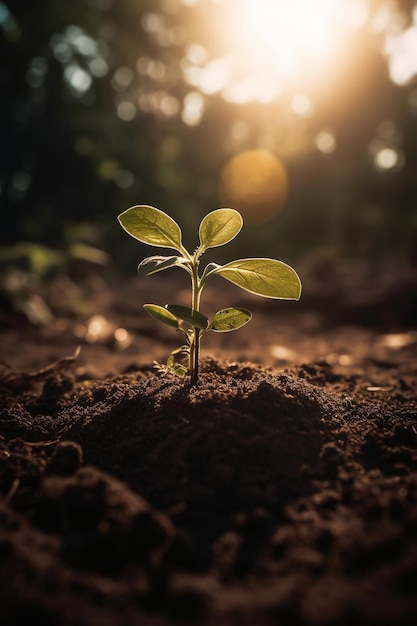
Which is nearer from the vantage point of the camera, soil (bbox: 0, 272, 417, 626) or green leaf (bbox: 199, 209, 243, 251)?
soil (bbox: 0, 272, 417, 626)

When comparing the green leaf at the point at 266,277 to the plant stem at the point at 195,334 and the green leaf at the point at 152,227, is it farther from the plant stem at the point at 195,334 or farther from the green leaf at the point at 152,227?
the green leaf at the point at 152,227

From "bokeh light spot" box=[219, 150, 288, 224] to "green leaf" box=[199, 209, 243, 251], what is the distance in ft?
58.6

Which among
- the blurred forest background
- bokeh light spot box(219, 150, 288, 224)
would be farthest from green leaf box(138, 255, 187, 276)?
bokeh light spot box(219, 150, 288, 224)

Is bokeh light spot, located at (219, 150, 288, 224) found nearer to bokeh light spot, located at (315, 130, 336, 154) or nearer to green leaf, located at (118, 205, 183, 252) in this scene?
bokeh light spot, located at (315, 130, 336, 154)

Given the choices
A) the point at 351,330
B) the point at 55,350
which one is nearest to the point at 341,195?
the point at 351,330

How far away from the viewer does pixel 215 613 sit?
33.4 inches

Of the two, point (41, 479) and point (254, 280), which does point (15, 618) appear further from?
point (254, 280)

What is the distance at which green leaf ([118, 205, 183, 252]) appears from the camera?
158cm

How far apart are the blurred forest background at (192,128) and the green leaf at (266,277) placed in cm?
940

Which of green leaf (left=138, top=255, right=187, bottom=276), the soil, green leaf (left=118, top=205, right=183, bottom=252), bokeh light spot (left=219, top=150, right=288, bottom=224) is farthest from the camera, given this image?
bokeh light spot (left=219, top=150, right=288, bottom=224)

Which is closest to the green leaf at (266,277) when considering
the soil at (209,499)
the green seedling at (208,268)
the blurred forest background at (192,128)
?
the green seedling at (208,268)

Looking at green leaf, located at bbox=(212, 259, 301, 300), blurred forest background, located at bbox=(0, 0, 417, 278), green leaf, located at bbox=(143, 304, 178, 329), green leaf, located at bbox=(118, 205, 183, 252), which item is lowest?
green leaf, located at bbox=(143, 304, 178, 329)

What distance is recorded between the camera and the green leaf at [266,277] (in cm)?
149

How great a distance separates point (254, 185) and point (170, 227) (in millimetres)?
19092
